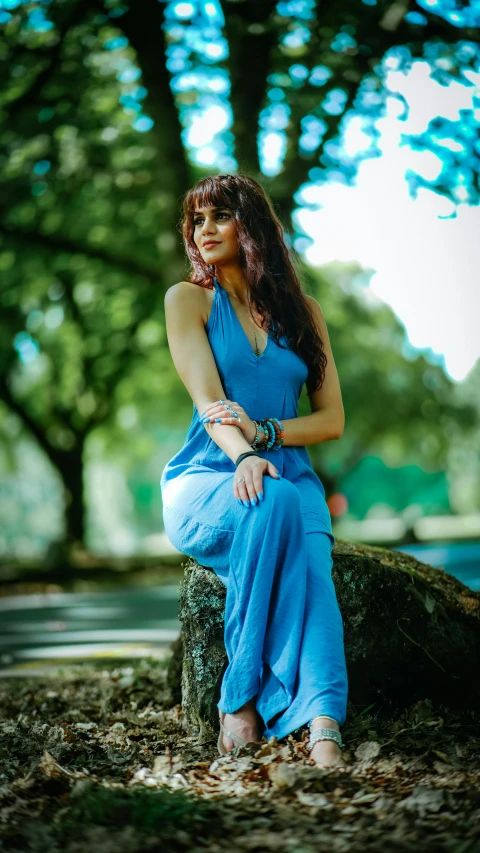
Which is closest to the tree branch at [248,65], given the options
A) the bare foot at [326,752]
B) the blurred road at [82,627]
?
the blurred road at [82,627]

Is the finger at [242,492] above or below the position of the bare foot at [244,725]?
above

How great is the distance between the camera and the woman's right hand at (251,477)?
3.25 metres

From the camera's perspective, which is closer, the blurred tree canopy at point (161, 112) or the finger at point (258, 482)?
the finger at point (258, 482)

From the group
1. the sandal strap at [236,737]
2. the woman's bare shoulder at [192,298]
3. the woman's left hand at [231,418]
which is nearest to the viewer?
the sandal strap at [236,737]

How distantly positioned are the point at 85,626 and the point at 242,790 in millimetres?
8429

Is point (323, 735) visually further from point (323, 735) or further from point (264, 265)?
point (264, 265)

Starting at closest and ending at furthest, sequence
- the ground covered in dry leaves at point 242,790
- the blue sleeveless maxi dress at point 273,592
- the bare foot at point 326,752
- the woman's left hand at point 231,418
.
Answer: the ground covered in dry leaves at point 242,790
the bare foot at point 326,752
the blue sleeveless maxi dress at point 273,592
the woman's left hand at point 231,418

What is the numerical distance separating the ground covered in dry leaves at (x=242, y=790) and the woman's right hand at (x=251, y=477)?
2.91ft

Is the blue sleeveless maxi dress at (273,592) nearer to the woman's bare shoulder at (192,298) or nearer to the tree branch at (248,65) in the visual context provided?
the woman's bare shoulder at (192,298)

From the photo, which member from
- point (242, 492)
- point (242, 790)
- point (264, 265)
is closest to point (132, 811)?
point (242, 790)

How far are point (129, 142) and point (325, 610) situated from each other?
36.7ft

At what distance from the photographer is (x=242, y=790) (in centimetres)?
277

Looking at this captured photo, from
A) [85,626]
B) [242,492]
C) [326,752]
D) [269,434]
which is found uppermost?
[269,434]

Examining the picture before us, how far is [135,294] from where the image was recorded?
18.5m
